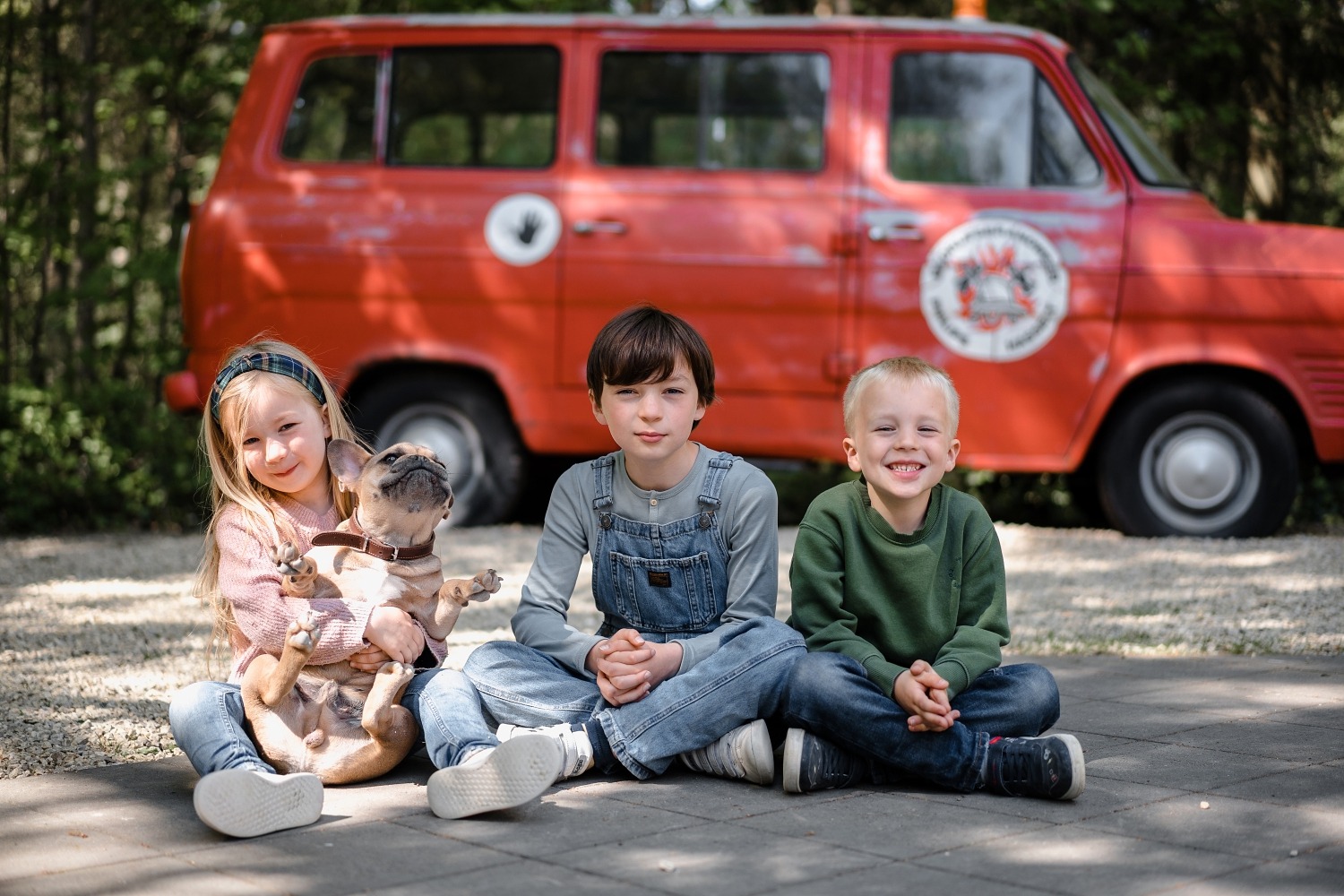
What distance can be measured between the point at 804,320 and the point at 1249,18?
496 centimetres

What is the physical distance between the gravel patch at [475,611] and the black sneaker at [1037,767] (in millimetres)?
1739

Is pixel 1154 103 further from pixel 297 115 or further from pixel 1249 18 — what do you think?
pixel 297 115

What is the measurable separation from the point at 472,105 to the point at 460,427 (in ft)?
5.19

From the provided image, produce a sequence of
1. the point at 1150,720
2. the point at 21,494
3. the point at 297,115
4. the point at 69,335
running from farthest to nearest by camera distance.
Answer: the point at 69,335 → the point at 21,494 → the point at 297,115 → the point at 1150,720

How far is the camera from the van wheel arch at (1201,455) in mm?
6586

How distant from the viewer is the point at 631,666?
304 centimetres

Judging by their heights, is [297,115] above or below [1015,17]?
below

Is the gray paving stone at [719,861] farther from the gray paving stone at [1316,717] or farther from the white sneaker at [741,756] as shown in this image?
the gray paving stone at [1316,717]

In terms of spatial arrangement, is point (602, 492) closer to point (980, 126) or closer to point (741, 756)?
point (741, 756)

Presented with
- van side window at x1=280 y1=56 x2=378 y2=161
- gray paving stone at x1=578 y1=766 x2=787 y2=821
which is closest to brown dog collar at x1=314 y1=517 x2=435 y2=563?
gray paving stone at x1=578 y1=766 x2=787 y2=821

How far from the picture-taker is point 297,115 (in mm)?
7012

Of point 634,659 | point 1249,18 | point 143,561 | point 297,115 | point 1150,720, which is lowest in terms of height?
point 143,561

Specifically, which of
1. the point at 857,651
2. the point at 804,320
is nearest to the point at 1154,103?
the point at 804,320

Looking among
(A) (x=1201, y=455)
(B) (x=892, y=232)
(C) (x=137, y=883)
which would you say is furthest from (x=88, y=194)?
(C) (x=137, y=883)
